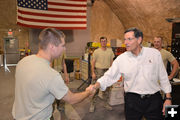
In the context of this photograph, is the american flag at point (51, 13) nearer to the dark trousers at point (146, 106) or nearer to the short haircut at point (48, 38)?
the short haircut at point (48, 38)

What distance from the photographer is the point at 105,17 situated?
1061 centimetres

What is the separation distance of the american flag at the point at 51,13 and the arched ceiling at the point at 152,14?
Answer: 2798 millimetres

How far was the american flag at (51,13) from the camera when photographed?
22.0 feet

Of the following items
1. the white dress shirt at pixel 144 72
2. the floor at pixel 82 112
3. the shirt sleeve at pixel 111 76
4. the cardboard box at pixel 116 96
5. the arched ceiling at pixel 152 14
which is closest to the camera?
the white dress shirt at pixel 144 72

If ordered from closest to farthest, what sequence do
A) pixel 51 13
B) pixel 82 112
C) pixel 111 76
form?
pixel 111 76 < pixel 82 112 < pixel 51 13

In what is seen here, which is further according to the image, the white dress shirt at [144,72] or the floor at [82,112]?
the floor at [82,112]

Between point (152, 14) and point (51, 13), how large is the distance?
5.18 metres

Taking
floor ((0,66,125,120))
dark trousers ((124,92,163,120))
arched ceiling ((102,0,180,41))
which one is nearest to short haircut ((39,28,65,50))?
dark trousers ((124,92,163,120))

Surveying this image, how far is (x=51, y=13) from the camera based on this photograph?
7.22 m

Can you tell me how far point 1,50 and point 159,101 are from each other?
1031 cm

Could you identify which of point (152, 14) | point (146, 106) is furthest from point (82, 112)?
Result: point (152, 14)

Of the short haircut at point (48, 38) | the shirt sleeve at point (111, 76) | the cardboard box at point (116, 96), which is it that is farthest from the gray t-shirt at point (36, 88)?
the cardboard box at point (116, 96)

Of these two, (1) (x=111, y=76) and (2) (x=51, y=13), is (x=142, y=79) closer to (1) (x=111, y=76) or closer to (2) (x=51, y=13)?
→ (1) (x=111, y=76)

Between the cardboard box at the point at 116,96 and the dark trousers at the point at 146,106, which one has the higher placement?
the dark trousers at the point at 146,106
